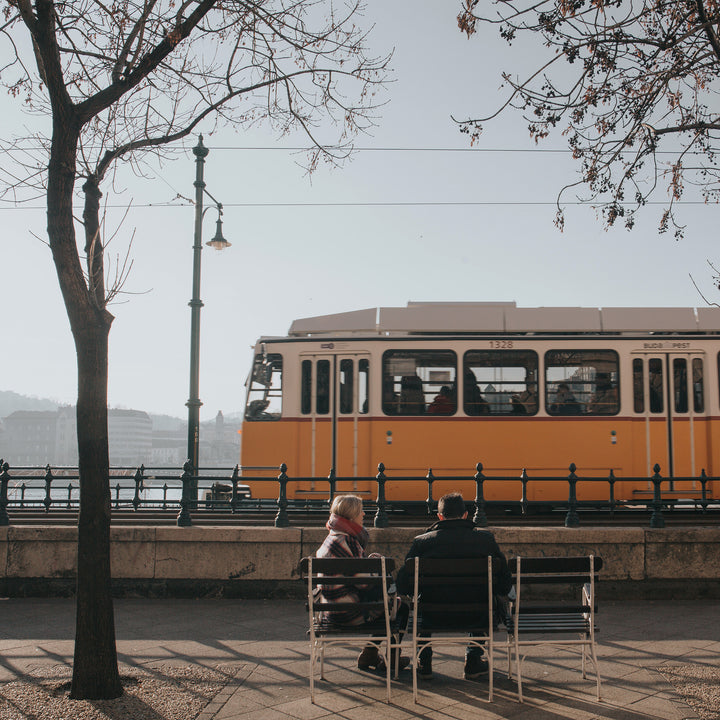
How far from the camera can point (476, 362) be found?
13836mm

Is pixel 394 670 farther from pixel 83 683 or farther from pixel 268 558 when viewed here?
pixel 268 558

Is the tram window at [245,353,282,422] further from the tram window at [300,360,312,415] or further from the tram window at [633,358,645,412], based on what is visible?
the tram window at [633,358,645,412]

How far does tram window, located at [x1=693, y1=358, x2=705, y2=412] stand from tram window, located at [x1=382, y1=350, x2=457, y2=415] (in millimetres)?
3994

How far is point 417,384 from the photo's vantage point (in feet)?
46.1

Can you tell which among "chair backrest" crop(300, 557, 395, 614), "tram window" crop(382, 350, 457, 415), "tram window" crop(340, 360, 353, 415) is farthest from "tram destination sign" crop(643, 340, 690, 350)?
"chair backrest" crop(300, 557, 395, 614)

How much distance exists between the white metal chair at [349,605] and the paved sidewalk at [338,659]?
36 cm

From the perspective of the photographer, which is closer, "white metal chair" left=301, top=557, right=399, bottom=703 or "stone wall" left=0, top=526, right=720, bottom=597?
"white metal chair" left=301, top=557, right=399, bottom=703

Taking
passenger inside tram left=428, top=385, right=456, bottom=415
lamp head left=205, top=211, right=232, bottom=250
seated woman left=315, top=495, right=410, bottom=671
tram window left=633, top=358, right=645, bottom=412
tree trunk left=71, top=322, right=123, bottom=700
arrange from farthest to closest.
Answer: lamp head left=205, top=211, right=232, bottom=250
passenger inside tram left=428, top=385, right=456, bottom=415
tram window left=633, top=358, right=645, bottom=412
seated woman left=315, top=495, right=410, bottom=671
tree trunk left=71, top=322, right=123, bottom=700

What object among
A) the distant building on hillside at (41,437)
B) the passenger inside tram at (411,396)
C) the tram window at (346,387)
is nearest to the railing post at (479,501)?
the passenger inside tram at (411,396)

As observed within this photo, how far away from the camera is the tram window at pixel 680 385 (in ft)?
44.8

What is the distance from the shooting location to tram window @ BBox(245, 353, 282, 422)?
14.4 m

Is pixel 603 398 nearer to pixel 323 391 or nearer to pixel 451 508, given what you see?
pixel 323 391

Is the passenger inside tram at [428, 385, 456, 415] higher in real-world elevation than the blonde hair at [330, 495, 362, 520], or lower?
higher

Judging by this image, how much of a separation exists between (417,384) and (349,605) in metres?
8.23
